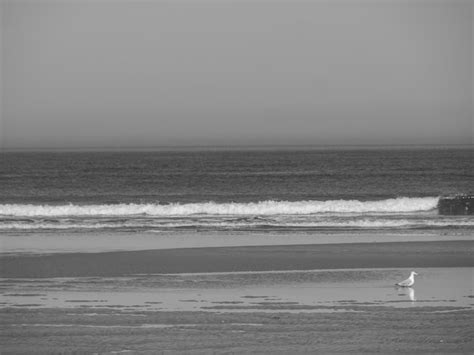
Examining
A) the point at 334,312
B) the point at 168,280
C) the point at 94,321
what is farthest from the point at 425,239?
the point at 94,321

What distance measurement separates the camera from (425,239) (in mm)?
20000

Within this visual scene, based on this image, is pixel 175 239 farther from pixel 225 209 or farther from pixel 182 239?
pixel 225 209

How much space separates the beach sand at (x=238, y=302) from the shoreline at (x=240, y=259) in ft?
0.09

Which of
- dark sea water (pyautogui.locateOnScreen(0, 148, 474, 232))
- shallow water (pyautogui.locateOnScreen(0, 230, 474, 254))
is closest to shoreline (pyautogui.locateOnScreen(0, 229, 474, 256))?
shallow water (pyautogui.locateOnScreen(0, 230, 474, 254))

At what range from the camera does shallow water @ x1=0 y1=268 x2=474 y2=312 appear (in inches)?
452

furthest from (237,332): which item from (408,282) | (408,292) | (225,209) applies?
(225,209)

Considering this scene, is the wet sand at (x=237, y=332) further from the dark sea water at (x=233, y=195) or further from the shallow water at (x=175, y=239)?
the dark sea water at (x=233, y=195)

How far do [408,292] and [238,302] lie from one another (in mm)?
2613

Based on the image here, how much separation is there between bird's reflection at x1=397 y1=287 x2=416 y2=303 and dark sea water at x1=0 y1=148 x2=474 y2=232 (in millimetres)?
10292

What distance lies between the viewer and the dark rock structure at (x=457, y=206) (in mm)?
28378

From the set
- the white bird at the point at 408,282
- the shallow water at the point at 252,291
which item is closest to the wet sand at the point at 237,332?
the shallow water at the point at 252,291

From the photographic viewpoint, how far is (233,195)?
3891 cm

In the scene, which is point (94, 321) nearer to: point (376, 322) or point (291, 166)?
point (376, 322)

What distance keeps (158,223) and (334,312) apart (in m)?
14.6
